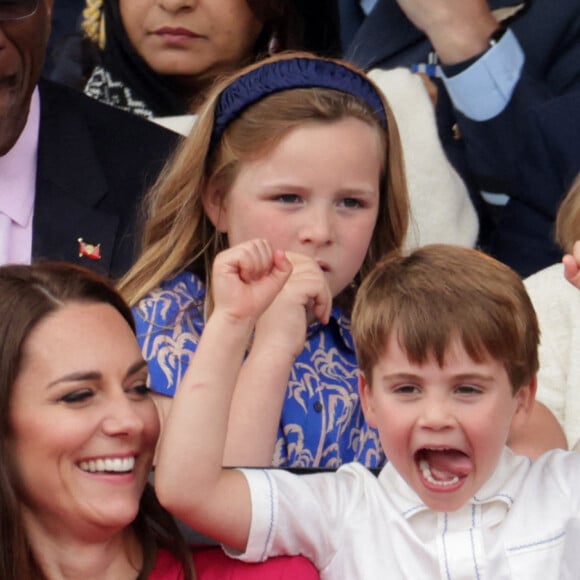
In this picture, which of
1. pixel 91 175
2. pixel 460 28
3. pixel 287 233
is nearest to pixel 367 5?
pixel 460 28

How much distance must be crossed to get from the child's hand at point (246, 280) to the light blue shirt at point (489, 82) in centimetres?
92

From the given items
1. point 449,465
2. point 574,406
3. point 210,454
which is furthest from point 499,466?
point 574,406

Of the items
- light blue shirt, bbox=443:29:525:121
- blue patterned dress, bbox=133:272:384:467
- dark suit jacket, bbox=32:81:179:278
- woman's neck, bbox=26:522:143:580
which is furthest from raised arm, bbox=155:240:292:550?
light blue shirt, bbox=443:29:525:121

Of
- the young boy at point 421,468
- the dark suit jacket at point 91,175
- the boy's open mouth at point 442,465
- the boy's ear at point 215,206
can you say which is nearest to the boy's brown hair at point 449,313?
the young boy at point 421,468

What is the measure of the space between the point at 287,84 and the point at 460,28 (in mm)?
511

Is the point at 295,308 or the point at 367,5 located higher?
the point at 367,5

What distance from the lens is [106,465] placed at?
7.26ft

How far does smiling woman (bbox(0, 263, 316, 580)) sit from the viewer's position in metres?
2.19

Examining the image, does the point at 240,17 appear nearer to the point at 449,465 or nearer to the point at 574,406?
the point at 574,406

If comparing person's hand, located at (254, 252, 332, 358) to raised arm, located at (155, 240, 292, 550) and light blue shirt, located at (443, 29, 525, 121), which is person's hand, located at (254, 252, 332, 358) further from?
light blue shirt, located at (443, 29, 525, 121)

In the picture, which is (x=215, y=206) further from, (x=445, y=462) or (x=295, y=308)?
(x=445, y=462)

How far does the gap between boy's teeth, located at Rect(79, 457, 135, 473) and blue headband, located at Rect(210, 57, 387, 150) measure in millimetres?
800

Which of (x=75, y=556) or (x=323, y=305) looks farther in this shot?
(x=323, y=305)

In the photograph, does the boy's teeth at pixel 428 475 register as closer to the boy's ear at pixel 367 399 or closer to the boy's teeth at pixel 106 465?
the boy's ear at pixel 367 399
